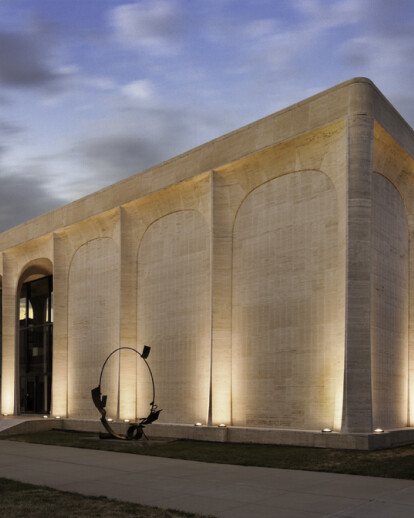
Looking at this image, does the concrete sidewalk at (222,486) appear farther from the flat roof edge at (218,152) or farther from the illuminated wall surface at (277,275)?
the flat roof edge at (218,152)

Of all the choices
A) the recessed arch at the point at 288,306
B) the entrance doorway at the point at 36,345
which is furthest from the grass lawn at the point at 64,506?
the entrance doorway at the point at 36,345

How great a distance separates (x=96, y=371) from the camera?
28734 mm

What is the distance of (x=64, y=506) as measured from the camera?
10133 millimetres

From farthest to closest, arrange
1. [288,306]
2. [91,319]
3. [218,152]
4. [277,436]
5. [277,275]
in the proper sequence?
[91,319]
[218,152]
[277,275]
[288,306]
[277,436]

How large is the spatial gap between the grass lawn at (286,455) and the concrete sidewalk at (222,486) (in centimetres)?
75

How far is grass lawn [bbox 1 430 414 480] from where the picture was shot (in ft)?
46.2

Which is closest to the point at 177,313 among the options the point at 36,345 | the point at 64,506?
the point at 64,506

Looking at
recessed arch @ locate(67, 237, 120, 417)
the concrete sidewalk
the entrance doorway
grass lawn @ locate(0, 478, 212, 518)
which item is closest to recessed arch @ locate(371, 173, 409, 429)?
the concrete sidewalk

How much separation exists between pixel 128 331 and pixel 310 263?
32.5 ft

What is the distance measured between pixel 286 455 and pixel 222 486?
496cm

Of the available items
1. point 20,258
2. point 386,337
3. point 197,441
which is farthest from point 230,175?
point 20,258

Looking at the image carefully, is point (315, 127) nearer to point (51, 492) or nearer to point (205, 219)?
point (205, 219)

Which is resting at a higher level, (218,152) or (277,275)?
(218,152)

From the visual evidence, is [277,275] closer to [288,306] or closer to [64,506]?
[288,306]
